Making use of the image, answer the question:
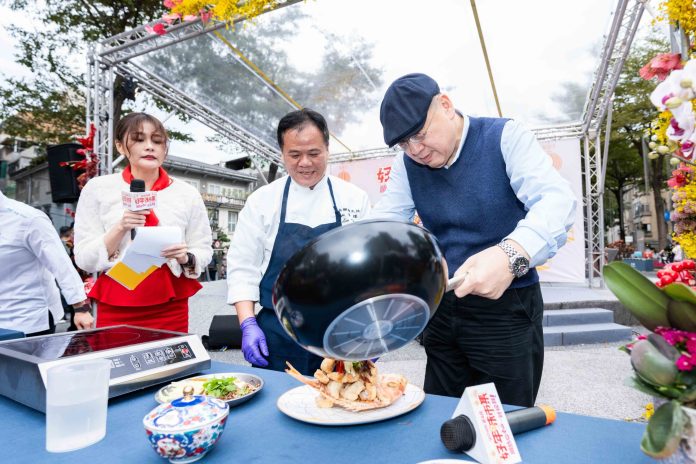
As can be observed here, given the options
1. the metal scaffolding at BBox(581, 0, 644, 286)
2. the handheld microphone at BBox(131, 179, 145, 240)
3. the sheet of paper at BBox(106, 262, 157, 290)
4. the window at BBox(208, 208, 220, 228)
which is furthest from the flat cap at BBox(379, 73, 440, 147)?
the window at BBox(208, 208, 220, 228)

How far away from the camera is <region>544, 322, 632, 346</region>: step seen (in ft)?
17.3

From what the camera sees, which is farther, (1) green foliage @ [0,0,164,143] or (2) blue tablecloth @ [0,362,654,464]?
(1) green foliage @ [0,0,164,143]

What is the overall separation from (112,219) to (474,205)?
4.97 feet

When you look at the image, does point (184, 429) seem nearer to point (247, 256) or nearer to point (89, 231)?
point (247, 256)

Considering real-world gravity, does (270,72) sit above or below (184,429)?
above

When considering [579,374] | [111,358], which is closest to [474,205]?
[111,358]

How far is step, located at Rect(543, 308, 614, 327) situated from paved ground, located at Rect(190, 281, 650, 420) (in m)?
0.32

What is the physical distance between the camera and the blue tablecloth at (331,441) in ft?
2.43

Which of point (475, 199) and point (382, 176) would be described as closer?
point (475, 199)

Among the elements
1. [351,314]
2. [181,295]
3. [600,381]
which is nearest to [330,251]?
[351,314]

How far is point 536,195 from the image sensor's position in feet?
3.62

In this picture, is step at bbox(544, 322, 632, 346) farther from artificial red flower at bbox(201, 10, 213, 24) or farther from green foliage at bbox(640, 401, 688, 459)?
artificial red flower at bbox(201, 10, 213, 24)

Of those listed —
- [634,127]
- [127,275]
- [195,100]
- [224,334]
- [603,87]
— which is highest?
[634,127]

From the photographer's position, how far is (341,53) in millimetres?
6078
